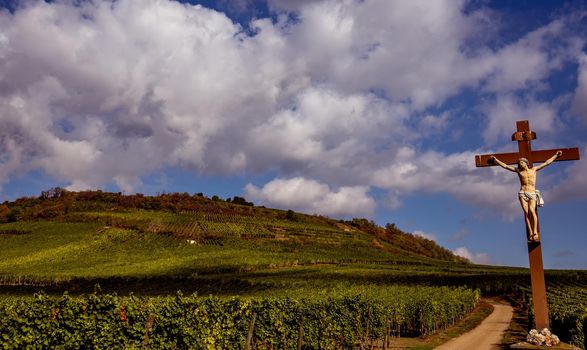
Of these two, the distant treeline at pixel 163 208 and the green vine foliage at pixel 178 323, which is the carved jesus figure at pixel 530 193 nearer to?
the green vine foliage at pixel 178 323

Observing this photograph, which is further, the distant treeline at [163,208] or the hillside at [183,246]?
the distant treeline at [163,208]

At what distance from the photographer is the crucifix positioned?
37.9 ft

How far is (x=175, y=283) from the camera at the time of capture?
63.1 metres

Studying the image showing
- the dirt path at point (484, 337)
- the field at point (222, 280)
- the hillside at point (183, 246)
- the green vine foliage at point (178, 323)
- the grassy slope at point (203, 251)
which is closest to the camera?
the green vine foliage at point (178, 323)

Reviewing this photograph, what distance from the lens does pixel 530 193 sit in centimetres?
1162

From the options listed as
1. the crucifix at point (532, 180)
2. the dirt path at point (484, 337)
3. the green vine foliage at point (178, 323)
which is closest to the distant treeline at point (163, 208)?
the dirt path at point (484, 337)

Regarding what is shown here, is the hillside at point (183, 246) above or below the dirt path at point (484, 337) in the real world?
above

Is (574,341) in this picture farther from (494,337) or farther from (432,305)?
(432,305)

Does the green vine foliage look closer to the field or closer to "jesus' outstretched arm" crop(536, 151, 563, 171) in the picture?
the field

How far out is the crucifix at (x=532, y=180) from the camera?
454 inches

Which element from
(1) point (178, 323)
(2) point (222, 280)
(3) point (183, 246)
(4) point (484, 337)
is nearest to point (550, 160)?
(1) point (178, 323)

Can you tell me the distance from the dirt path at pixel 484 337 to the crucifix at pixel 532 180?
10507 millimetres

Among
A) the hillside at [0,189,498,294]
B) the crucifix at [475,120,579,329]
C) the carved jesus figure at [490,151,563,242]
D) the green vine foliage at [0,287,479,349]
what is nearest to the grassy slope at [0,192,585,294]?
the hillside at [0,189,498,294]

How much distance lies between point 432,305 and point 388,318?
5839 mm
